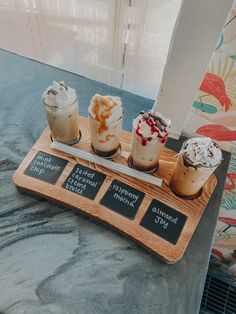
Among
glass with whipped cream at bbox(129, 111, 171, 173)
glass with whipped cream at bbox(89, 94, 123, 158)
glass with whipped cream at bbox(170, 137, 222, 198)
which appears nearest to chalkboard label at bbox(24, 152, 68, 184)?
glass with whipped cream at bbox(89, 94, 123, 158)

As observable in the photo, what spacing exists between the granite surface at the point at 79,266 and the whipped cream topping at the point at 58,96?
0.23 metres

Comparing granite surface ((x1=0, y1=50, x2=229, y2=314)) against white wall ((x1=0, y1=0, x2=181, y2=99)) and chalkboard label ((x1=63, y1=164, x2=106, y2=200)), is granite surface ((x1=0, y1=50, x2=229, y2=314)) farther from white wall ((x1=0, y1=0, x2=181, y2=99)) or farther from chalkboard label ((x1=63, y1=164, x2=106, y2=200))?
white wall ((x1=0, y1=0, x2=181, y2=99))

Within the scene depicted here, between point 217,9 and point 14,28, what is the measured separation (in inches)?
30.9

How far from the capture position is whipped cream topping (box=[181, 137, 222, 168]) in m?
0.66

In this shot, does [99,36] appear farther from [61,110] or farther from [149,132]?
[149,132]

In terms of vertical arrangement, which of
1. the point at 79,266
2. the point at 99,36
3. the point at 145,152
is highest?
the point at 99,36

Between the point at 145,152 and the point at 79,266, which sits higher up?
the point at 145,152

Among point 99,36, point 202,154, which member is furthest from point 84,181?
point 99,36

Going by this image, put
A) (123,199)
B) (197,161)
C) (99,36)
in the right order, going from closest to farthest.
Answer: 1. (197,161)
2. (123,199)
3. (99,36)

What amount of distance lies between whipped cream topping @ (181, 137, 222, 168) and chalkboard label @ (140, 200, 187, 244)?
0.50 feet

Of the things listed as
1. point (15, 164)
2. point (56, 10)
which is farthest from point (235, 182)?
point (56, 10)

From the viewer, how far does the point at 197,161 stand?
668mm

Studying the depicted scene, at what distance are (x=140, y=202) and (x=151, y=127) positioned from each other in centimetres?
21

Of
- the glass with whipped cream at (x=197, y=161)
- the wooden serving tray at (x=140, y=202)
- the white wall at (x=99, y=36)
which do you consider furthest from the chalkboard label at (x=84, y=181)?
the white wall at (x=99, y=36)
